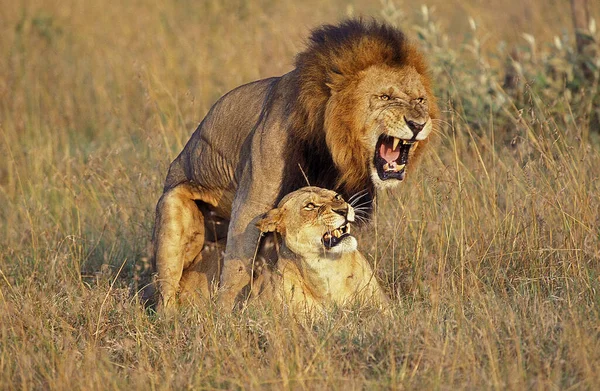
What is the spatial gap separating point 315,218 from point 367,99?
688 millimetres

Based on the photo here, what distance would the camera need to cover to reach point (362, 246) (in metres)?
6.04

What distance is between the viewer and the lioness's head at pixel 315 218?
4.95 metres

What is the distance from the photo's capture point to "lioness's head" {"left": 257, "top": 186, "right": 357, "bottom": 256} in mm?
4945

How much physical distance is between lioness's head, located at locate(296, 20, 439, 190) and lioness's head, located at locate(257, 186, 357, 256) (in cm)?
14

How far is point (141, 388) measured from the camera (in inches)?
154

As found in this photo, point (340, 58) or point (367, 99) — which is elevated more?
point (340, 58)

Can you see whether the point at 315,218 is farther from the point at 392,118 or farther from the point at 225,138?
the point at 225,138

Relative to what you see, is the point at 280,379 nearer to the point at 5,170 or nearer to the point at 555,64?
the point at 555,64

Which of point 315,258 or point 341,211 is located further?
point 315,258

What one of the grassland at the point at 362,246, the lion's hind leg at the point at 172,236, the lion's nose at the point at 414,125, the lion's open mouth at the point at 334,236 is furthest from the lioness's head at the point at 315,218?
the lion's hind leg at the point at 172,236

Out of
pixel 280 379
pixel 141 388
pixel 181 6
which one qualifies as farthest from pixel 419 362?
pixel 181 6

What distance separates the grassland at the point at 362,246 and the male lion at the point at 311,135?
1.28 feet

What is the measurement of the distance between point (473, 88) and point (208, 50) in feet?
12.1

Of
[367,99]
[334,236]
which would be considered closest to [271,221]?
[334,236]
